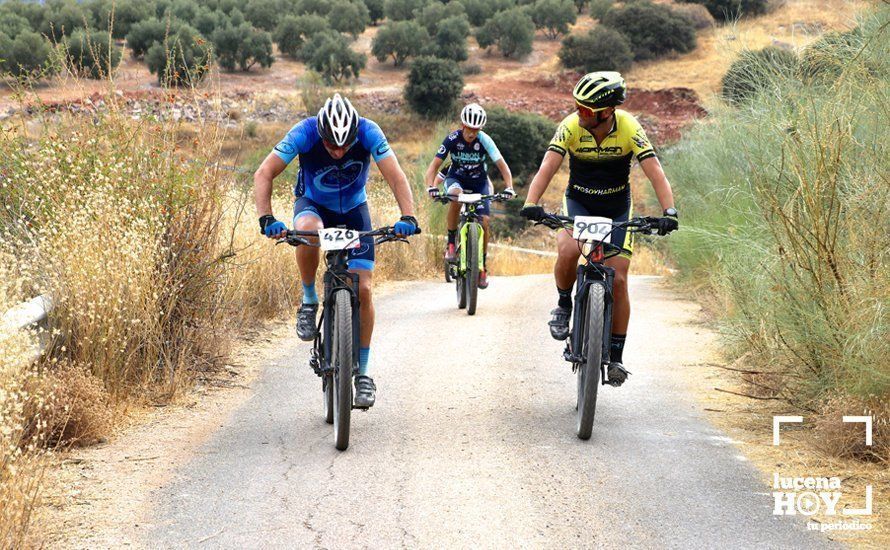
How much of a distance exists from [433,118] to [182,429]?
158 feet

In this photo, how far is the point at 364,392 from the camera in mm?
6699

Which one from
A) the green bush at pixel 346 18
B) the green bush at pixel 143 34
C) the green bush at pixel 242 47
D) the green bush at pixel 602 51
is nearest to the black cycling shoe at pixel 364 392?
the green bush at pixel 143 34

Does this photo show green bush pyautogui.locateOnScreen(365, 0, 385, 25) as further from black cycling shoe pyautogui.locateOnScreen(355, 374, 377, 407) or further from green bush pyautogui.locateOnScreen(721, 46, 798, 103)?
black cycling shoe pyautogui.locateOnScreen(355, 374, 377, 407)

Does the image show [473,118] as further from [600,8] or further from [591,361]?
[600,8]

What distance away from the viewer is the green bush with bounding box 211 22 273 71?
194 ft

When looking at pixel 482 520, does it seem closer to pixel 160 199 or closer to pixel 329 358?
pixel 329 358

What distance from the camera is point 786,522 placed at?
513 cm

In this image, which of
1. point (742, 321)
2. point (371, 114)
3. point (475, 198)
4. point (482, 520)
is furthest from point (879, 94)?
point (371, 114)

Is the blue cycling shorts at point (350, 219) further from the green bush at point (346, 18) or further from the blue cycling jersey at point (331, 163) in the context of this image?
the green bush at point (346, 18)

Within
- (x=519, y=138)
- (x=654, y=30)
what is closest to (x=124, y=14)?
(x=519, y=138)

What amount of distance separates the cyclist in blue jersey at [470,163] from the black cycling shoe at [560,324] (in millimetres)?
4780

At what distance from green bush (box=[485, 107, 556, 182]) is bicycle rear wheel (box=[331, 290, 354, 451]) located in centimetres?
3914

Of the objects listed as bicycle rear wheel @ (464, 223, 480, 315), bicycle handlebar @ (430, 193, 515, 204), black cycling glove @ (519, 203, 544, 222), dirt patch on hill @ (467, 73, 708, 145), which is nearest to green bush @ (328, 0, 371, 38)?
dirt patch on hill @ (467, 73, 708, 145)

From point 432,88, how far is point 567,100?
9.17 meters
